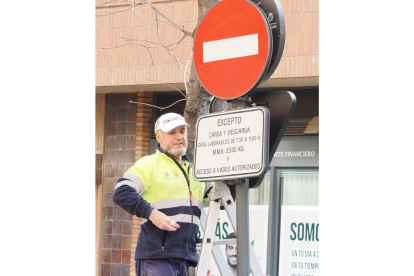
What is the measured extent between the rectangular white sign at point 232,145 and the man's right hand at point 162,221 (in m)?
1.18

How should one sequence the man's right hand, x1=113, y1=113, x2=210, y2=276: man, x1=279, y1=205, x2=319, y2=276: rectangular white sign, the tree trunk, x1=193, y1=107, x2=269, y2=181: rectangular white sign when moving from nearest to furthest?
x1=193, y1=107, x2=269, y2=181: rectangular white sign < the man's right hand < x1=113, y1=113, x2=210, y2=276: man < the tree trunk < x1=279, y1=205, x2=319, y2=276: rectangular white sign

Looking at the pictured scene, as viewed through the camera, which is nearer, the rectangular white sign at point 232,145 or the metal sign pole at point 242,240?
the rectangular white sign at point 232,145

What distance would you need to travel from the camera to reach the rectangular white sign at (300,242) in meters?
10.2

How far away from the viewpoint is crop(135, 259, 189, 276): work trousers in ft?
16.6

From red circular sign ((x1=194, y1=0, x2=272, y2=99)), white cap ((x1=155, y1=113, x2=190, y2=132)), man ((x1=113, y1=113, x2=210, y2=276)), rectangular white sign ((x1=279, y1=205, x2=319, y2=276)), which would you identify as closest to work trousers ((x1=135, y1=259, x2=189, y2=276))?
man ((x1=113, y1=113, x2=210, y2=276))

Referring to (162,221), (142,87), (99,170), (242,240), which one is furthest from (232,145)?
(99,170)

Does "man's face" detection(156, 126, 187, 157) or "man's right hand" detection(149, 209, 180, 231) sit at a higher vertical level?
"man's face" detection(156, 126, 187, 157)

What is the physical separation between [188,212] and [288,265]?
5.48m

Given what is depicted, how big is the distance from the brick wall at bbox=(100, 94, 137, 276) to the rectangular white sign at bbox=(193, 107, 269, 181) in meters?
8.39

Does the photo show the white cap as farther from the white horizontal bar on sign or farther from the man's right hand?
the white horizontal bar on sign

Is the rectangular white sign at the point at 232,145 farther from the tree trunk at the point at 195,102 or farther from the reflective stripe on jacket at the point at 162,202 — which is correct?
the tree trunk at the point at 195,102

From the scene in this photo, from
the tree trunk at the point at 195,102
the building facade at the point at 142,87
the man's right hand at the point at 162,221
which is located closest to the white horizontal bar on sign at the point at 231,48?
the man's right hand at the point at 162,221

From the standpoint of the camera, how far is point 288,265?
10344 mm
